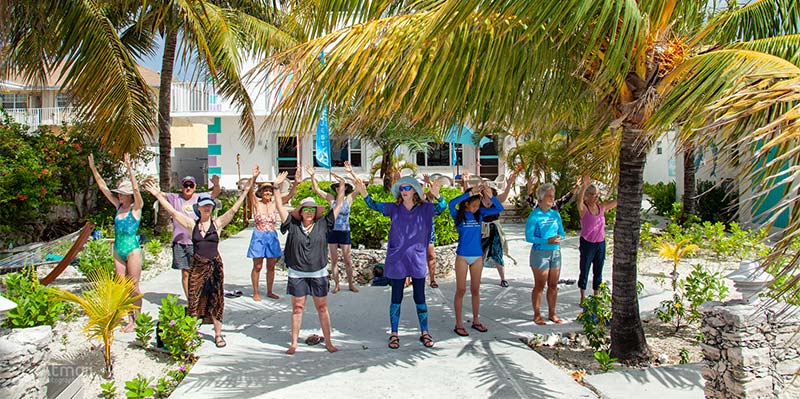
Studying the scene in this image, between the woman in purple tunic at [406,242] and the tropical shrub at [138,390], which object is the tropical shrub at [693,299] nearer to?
the woman in purple tunic at [406,242]

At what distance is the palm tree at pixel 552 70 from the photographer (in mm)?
3762

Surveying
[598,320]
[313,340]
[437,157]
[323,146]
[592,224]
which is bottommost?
[313,340]

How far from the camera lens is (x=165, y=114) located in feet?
44.3

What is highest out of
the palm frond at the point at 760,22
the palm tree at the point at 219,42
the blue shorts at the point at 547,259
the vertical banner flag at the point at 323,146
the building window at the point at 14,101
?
the building window at the point at 14,101

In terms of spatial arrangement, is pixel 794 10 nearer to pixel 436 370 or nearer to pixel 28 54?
pixel 436 370

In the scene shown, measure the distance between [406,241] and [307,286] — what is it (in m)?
1.04

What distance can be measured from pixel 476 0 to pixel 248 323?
15.5 feet

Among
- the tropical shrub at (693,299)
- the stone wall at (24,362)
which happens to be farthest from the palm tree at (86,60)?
the tropical shrub at (693,299)

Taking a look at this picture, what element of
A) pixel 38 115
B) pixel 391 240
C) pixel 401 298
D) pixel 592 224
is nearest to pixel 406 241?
pixel 391 240

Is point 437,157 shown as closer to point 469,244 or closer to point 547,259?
point 547,259

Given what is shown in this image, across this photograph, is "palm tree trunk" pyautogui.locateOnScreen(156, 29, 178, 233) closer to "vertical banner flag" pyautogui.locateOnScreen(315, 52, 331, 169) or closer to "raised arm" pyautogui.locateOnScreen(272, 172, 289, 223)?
"vertical banner flag" pyautogui.locateOnScreen(315, 52, 331, 169)

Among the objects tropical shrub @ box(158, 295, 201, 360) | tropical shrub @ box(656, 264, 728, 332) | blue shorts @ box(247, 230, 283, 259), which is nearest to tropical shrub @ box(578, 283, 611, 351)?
tropical shrub @ box(656, 264, 728, 332)

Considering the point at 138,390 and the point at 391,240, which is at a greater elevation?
the point at 391,240

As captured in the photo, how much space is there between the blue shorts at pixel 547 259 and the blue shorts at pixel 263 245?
3.28m
